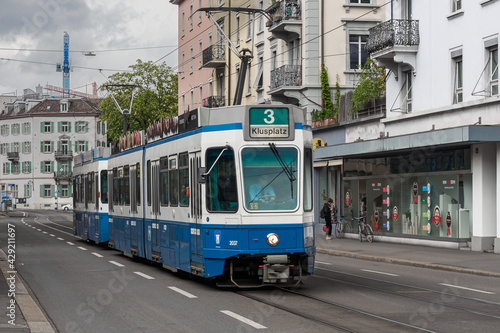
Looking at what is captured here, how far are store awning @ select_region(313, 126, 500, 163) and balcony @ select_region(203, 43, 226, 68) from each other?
56.8ft

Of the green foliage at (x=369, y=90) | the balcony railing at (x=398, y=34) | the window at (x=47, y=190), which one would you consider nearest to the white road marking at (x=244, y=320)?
the balcony railing at (x=398, y=34)

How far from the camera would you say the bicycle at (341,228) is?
35.8m

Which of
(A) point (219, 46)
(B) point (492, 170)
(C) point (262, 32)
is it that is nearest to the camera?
(B) point (492, 170)

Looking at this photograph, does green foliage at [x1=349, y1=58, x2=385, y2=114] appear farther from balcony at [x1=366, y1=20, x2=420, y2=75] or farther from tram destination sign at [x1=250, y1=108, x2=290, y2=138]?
tram destination sign at [x1=250, y1=108, x2=290, y2=138]

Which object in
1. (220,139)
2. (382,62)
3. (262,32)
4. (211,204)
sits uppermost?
(262,32)

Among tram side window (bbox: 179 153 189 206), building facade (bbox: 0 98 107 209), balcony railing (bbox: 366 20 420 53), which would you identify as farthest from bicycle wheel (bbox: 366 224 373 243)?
building facade (bbox: 0 98 107 209)

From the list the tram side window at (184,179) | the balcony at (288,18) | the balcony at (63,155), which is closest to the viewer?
the tram side window at (184,179)

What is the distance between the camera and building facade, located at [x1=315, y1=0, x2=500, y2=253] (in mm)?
25469

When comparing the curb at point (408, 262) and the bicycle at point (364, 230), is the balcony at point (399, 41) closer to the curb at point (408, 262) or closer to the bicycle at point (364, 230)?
the bicycle at point (364, 230)

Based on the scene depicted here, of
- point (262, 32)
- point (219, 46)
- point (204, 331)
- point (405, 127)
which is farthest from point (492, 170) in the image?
point (219, 46)

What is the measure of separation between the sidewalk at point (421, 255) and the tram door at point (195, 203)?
7.19m

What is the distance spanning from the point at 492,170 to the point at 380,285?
1099 cm

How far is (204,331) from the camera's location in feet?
34.1

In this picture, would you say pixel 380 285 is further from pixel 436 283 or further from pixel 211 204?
pixel 211 204
